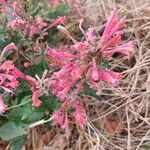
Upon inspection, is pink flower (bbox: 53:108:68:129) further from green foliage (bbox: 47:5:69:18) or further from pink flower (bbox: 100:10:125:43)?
green foliage (bbox: 47:5:69:18)

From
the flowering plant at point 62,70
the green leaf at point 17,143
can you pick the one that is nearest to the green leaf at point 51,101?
the flowering plant at point 62,70

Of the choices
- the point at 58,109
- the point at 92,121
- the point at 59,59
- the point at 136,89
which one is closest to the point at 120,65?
the point at 136,89

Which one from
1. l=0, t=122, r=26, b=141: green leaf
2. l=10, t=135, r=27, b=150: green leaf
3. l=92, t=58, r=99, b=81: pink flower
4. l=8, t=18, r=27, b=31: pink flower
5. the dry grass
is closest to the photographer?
l=92, t=58, r=99, b=81: pink flower

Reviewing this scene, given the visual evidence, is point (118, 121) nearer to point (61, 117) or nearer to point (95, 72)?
point (61, 117)

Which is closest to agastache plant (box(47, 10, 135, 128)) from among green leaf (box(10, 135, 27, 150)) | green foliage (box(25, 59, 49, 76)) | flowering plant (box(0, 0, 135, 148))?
flowering plant (box(0, 0, 135, 148))

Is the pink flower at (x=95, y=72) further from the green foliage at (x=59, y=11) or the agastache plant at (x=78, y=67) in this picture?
the green foliage at (x=59, y=11)
